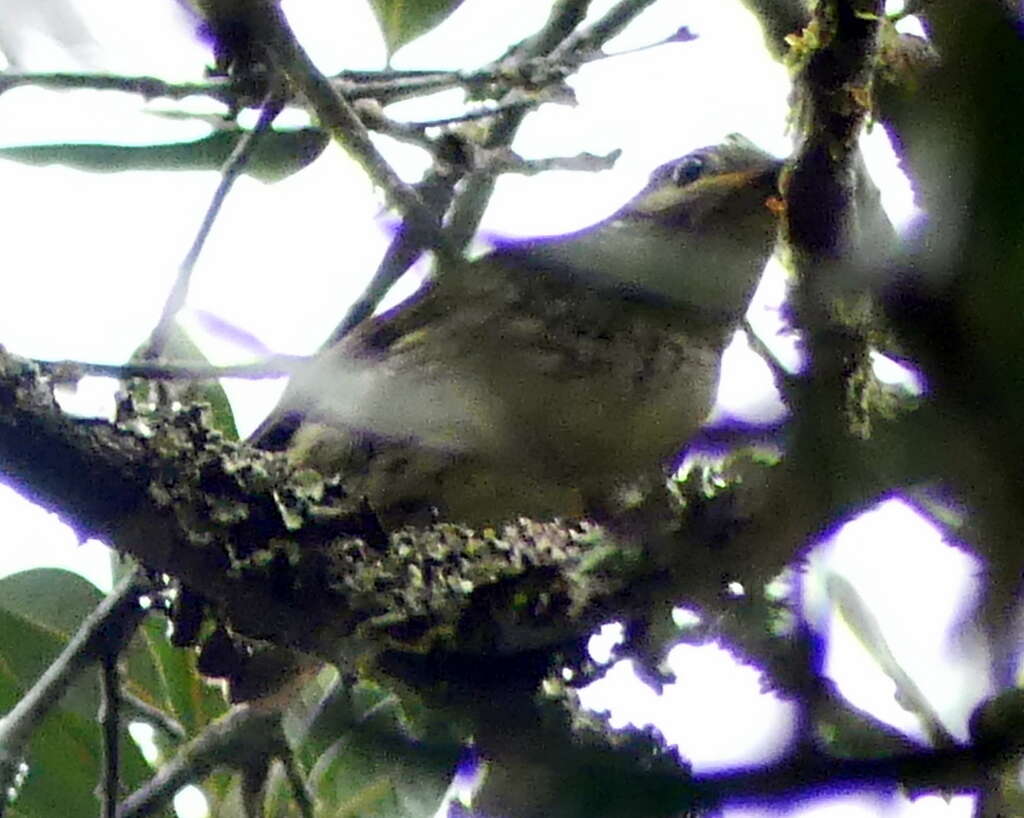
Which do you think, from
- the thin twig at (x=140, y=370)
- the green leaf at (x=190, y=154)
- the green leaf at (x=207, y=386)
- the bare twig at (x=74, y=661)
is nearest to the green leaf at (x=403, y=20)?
the green leaf at (x=190, y=154)

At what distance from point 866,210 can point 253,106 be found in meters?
1.13

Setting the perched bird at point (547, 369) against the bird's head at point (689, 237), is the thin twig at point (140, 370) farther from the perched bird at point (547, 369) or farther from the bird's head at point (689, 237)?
the bird's head at point (689, 237)

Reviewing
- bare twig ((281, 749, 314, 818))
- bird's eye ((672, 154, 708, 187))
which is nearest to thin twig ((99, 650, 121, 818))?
bare twig ((281, 749, 314, 818))

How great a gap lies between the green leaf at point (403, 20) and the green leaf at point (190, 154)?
8.0 inches

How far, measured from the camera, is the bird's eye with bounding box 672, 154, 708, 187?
1.94 metres

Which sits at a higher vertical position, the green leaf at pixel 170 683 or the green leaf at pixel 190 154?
the green leaf at pixel 190 154

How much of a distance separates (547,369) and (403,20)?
0.71 m

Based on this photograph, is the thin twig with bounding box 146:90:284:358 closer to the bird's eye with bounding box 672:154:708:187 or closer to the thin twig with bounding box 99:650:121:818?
the thin twig with bounding box 99:650:121:818

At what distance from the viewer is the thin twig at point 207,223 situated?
147 cm

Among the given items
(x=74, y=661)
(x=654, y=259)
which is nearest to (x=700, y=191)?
(x=654, y=259)

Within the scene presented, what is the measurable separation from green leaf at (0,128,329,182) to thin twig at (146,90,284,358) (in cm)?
28

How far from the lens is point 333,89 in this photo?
152cm

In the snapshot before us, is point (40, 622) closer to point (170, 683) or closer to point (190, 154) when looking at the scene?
point (170, 683)

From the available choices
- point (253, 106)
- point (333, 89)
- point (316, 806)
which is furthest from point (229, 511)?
point (316, 806)
